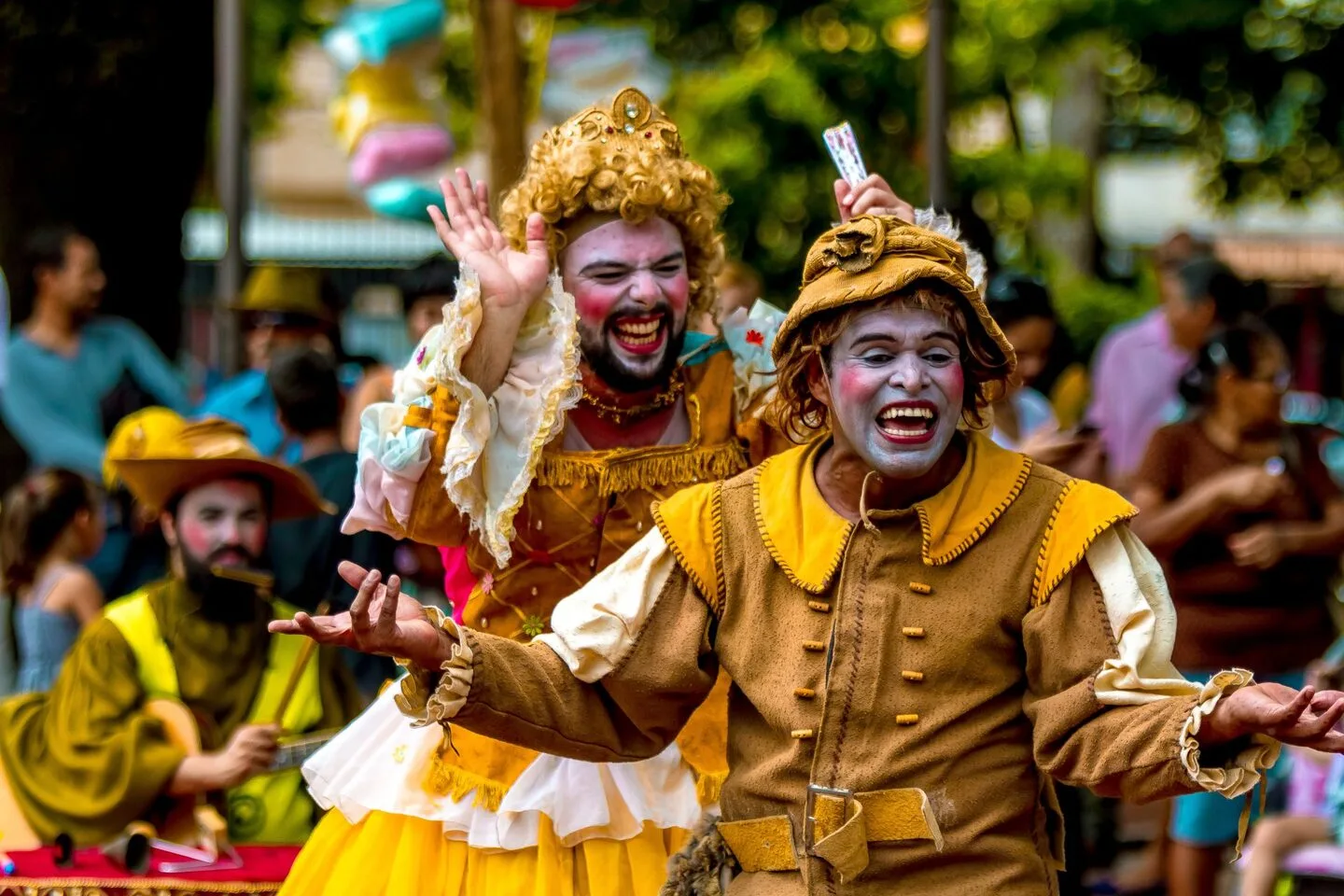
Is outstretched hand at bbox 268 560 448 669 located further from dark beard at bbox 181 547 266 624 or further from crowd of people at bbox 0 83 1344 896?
dark beard at bbox 181 547 266 624

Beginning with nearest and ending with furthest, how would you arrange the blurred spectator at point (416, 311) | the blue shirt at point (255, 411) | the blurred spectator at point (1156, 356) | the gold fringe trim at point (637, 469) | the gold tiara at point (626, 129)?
1. the gold fringe trim at point (637, 469)
2. the gold tiara at point (626, 129)
3. the blurred spectator at point (416, 311)
4. the blue shirt at point (255, 411)
5. the blurred spectator at point (1156, 356)

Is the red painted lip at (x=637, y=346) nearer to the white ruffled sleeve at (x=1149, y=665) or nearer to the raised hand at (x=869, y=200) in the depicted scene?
the raised hand at (x=869, y=200)

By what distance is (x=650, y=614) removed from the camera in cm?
359

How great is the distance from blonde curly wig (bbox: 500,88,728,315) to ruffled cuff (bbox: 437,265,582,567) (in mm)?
203

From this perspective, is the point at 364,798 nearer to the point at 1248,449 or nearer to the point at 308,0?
the point at 1248,449

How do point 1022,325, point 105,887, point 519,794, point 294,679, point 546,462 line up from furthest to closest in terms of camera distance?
point 1022,325 < point 294,679 < point 105,887 < point 546,462 < point 519,794

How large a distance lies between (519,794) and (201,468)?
67.0 inches

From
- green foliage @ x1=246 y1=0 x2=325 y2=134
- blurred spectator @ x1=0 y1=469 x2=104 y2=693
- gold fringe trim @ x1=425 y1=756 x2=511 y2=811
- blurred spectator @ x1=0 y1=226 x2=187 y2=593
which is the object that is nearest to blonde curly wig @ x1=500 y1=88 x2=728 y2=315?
gold fringe trim @ x1=425 y1=756 x2=511 y2=811

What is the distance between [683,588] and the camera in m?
3.60

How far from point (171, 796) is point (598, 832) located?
59.5 inches

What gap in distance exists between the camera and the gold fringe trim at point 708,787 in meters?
4.20

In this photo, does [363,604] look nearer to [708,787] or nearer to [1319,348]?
[708,787]

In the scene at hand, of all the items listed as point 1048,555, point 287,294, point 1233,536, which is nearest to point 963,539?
point 1048,555

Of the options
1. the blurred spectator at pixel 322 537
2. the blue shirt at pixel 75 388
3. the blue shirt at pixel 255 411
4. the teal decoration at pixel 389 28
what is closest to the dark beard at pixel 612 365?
the blurred spectator at pixel 322 537
